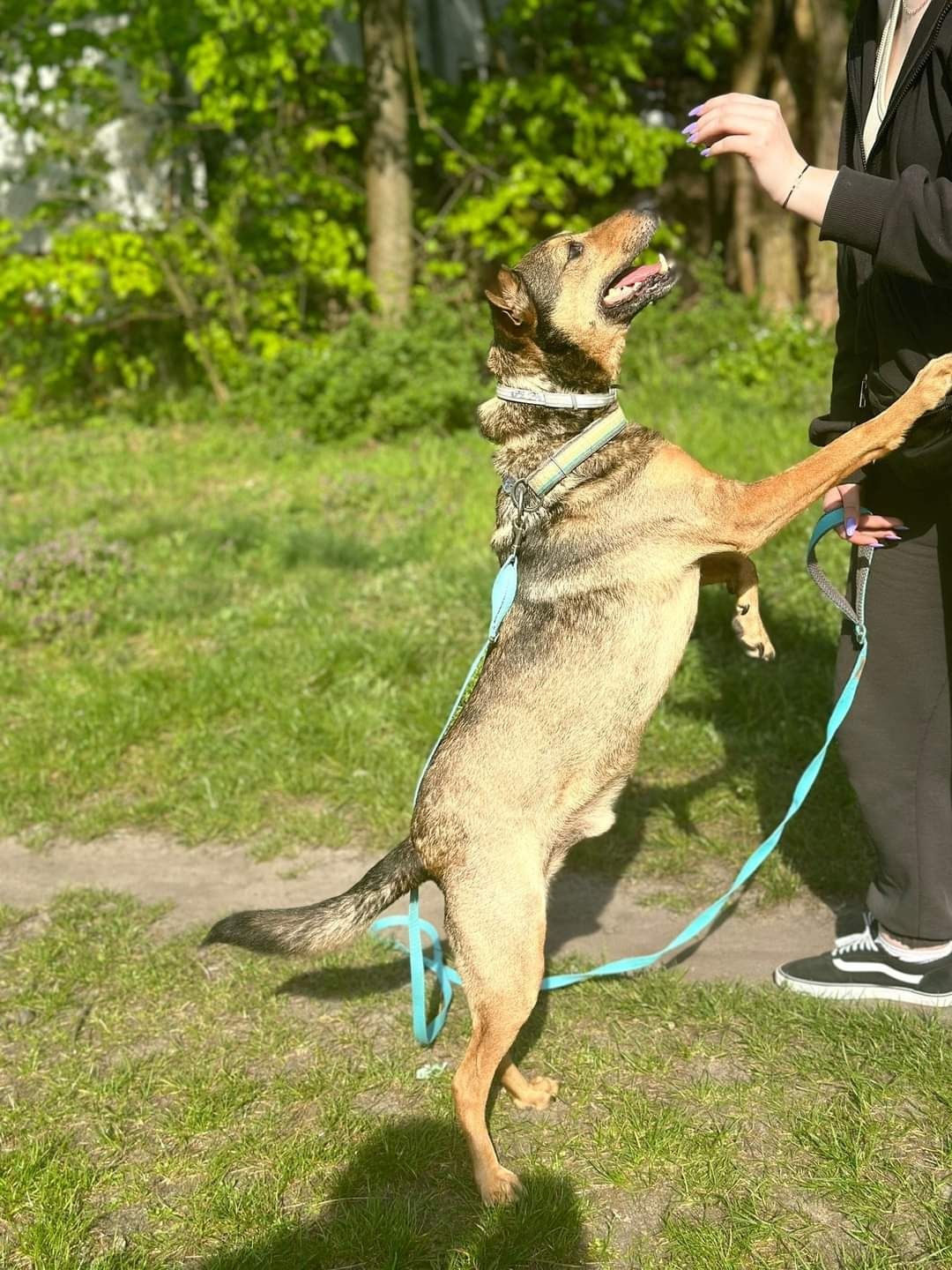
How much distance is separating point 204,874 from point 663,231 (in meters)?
9.14

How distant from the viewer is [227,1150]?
10.0 ft

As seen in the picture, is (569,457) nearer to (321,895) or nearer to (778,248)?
(321,895)

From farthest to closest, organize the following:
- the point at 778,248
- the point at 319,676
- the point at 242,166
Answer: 1. the point at 778,248
2. the point at 242,166
3. the point at 319,676

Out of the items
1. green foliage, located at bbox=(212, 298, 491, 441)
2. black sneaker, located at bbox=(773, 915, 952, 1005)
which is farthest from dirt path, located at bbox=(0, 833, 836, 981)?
green foliage, located at bbox=(212, 298, 491, 441)

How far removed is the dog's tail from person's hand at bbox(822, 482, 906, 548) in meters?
1.56

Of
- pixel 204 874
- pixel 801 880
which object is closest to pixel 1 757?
pixel 204 874

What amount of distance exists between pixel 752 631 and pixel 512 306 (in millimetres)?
1209

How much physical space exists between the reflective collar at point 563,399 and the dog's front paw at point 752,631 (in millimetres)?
747

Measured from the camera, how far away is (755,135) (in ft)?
8.91

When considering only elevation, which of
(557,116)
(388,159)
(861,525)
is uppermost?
(557,116)

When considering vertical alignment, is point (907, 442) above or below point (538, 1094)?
above

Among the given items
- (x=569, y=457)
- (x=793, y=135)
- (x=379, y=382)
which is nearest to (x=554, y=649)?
(x=569, y=457)

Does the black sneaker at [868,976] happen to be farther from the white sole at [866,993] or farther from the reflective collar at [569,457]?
the reflective collar at [569,457]

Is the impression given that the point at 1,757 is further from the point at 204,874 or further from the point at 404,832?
the point at 404,832
